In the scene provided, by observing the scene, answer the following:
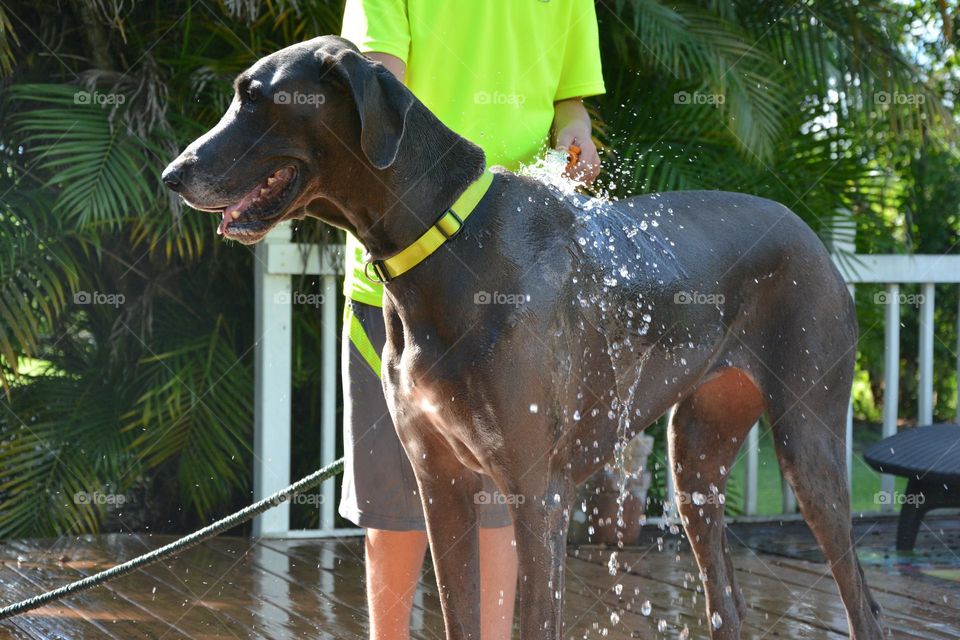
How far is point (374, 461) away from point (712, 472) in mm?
915

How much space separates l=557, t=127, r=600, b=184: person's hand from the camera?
2963 mm

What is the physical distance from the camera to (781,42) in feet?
20.7

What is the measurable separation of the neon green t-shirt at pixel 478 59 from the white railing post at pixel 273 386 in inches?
82.7

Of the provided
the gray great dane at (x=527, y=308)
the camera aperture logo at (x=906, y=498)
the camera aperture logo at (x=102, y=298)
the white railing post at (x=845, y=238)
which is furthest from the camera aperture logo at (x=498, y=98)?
the camera aperture logo at (x=102, y=298)

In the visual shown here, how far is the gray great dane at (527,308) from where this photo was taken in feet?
7.70

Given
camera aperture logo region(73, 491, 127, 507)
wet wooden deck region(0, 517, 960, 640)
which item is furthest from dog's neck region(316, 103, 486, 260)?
camera aperture logo region(73, 491, 127, 507)

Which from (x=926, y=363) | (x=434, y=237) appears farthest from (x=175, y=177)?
(x=926, y=363)

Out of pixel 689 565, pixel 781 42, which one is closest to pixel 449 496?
pixel 689 565

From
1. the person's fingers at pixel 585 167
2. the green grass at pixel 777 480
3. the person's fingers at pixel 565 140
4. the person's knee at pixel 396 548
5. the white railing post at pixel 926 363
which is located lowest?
the green grass at pixel 777 480

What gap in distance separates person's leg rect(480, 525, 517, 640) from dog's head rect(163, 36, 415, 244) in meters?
1.06

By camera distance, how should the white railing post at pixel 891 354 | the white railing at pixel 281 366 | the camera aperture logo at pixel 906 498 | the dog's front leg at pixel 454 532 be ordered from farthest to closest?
the white railing post at pixel 891 354 < the white railing at pixel 281 366 < the camera aperture logo at pixel 906 498 < the dog's front leg at pixel 454 532

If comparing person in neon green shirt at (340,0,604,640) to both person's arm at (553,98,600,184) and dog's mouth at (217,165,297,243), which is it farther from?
dog's mouth at (217,165,297,243)

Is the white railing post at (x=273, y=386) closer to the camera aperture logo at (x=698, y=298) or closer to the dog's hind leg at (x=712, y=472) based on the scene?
the dog's hind leg at (x=712, y=472)

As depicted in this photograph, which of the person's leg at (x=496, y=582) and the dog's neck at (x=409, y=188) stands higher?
the dog's neck at (x=409, y=188)
